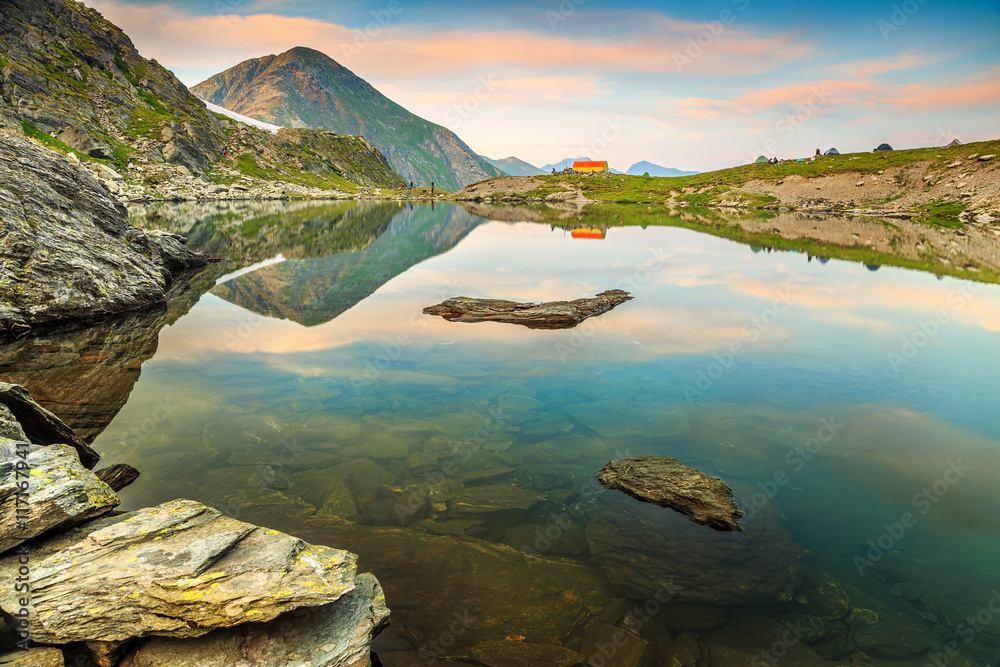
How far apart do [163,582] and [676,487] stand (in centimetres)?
1093

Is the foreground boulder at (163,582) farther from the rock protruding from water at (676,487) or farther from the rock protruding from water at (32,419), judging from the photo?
the rock protruding from water at (676,487)

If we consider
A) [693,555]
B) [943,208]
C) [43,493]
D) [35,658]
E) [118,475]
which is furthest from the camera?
[943,208]

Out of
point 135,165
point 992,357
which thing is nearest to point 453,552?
point 992,357

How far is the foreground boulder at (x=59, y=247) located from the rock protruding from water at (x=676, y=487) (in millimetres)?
28048

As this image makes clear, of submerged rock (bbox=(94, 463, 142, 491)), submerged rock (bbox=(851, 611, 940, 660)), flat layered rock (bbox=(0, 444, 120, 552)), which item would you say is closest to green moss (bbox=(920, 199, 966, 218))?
submerged rock (bbox=(851, 611, 940, 660))

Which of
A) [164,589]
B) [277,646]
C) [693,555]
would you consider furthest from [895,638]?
[164,589]

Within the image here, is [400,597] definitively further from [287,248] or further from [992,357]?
[287,248]

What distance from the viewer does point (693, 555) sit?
11.0 m

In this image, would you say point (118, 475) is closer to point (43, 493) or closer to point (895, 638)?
point (43, 493)

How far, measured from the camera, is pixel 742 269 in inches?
1939

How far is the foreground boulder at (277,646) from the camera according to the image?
724cm

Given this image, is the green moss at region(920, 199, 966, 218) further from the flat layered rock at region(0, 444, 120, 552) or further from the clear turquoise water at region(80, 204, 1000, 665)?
the flat layered rock at region(0, 444, 120, 552)

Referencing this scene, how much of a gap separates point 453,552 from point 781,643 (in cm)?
634

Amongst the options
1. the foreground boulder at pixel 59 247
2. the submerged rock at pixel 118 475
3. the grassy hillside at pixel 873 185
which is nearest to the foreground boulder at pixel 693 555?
the submerged rock at pixel 118 475
